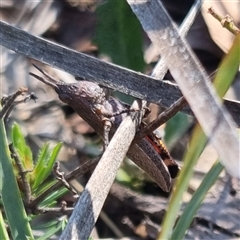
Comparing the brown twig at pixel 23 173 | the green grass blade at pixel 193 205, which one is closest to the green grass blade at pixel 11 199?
the brown twig at pixel 23 173

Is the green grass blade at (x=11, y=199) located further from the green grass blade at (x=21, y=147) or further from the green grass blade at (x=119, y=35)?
the green grass blade at (x=119, y=35)

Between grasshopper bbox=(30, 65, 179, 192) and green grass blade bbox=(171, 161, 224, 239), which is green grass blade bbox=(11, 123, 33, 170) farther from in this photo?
green grass blade bbox=(171, 161, 224, 239)

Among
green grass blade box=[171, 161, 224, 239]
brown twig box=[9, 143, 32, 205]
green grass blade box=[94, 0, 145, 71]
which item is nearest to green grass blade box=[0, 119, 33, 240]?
brown twig box=[9, 143, 32, 205]

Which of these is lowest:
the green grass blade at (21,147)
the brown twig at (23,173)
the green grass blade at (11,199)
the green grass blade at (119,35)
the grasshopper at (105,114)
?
the green grass blade at (11,199)

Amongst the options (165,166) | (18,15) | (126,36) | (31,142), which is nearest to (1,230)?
(165,166)

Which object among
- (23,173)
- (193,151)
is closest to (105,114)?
(23,173)

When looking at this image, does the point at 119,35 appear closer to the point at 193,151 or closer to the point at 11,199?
Result: the point at 11,199

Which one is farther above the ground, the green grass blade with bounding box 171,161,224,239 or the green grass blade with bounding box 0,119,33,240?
the green grass blade with bounding box 171,161,224,239
